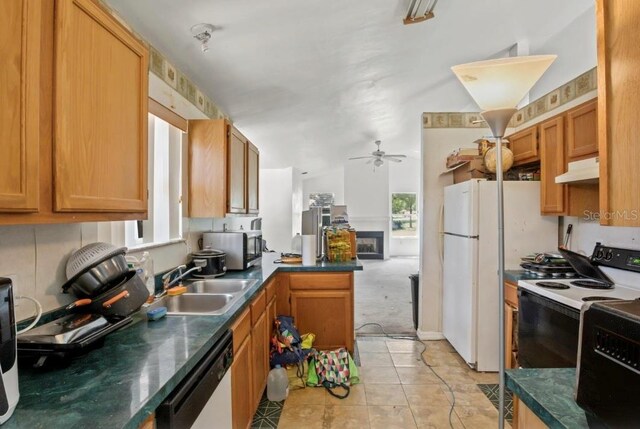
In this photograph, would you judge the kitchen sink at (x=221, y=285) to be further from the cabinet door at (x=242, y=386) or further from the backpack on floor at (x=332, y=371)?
the backpack on floor at (x=332, y=371)

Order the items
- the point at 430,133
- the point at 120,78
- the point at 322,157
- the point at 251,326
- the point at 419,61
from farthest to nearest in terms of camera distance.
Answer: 1. the point at 322,157
2. the point at 430,133
3. the point at 419,61
4. the point at 251,326
5. the point at 120,78

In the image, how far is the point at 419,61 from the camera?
2916 millimetres

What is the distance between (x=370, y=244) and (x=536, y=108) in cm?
675

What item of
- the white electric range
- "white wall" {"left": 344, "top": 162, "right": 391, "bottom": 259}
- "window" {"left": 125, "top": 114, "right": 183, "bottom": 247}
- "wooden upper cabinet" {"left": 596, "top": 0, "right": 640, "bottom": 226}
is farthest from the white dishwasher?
"white wall" {"left": 344, "top": 162, "right": 391, "bottom": 259}

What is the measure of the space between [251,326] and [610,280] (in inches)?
89.5

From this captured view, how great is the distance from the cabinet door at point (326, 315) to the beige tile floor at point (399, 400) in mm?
328

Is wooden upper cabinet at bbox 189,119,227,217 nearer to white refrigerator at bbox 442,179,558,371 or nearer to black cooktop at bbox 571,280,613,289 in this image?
white refrigerator at bbox 442,179,558,371

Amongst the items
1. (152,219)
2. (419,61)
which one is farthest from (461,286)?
(152,219)

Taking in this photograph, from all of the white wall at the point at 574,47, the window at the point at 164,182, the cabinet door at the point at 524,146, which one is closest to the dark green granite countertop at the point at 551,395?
the window at the point at 164,182

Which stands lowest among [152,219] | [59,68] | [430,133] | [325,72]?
[152,219]

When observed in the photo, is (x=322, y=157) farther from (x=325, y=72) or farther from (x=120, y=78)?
(x=120, y=78)

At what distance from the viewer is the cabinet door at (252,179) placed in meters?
2.85

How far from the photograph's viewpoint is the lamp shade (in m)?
1.03

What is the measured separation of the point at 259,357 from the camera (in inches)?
76.8
